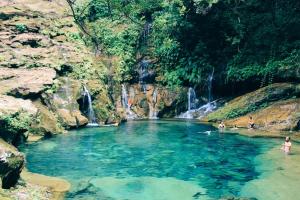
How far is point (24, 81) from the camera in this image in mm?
22234

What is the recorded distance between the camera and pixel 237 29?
2825cm

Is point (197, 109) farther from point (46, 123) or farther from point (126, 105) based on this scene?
point (46, 123)

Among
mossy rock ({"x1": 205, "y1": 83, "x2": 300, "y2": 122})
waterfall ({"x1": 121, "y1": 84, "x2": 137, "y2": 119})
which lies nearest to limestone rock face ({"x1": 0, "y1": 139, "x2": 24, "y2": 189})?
mossy rock ({"x1": 205, "y1": 83, "x2": 300, "y2": 122})

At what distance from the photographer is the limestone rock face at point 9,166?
10.1m

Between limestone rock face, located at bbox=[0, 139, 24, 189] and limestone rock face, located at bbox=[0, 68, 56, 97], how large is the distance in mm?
10050

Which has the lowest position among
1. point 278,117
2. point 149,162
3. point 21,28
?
point 149,162

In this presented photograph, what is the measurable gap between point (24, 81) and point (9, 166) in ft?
41.1

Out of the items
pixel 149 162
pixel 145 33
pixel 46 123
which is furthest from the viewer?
pixel 145 33

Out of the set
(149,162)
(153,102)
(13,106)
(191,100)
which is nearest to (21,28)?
(153,102)

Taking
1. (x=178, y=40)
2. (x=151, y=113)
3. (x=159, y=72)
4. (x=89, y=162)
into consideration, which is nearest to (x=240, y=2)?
(x=178, y=40)

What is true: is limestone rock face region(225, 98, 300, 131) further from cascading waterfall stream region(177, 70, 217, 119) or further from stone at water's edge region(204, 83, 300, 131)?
cascading waterfall stream region(177, 70, 217, 119)

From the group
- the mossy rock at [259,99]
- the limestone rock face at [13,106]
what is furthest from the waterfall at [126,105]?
the limestone rock face at [13,106]

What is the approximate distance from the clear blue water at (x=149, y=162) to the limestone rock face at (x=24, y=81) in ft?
9.18

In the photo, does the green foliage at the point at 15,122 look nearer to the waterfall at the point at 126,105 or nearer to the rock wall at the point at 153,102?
the rock wall at the point at 153,102
